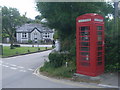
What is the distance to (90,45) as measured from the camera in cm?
779

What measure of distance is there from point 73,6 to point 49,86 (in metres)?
5.83

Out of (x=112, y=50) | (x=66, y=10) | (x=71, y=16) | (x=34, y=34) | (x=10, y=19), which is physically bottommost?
(x=112, y=50)

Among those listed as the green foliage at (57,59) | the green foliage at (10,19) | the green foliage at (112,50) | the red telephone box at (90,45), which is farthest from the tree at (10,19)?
the green foliage at (112,50)

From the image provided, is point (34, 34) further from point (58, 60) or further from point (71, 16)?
point (58, 60)

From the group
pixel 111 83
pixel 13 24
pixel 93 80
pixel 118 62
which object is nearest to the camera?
pixel 111 83

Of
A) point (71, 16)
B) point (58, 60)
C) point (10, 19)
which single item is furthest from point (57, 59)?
point (10, 19)

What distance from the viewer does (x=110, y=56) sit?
28.3 ft

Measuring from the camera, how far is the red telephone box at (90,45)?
7.72 metres

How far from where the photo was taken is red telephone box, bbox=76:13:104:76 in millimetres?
7723

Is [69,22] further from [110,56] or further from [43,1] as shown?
[110,56]

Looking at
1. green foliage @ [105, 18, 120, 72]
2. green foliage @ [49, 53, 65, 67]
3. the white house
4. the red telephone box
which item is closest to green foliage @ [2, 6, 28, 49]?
green foliage @ [49, 53, 65, 67]

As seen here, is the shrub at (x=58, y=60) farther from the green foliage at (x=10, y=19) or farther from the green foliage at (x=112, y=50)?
the green foliage at (x=10, y=19)

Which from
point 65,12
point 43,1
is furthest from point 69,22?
point 43,1

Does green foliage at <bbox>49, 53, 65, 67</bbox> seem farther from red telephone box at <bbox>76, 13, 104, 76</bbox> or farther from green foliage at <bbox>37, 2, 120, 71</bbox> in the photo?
red telephone box at <bbox>76, 13, 104, 76</bbox>
